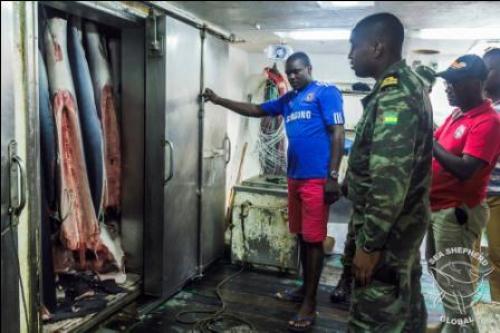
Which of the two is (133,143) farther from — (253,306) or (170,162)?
(253,306)

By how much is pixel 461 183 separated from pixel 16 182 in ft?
6.68

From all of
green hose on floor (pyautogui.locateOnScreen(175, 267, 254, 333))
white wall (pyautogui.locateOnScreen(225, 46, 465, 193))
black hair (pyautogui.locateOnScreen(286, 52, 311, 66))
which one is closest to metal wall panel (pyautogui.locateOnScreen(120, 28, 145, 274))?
green hose on floor (pyautogui.locateOnScreen(175, 267, 254, 333))

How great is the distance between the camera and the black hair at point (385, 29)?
152cm

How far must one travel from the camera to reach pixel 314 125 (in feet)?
9.04

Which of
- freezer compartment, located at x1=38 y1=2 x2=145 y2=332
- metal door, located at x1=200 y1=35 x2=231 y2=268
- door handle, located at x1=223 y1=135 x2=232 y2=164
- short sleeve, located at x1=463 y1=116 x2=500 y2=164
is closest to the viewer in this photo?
short sleeve, located at x1=463 y1=116 x2=500 y2=164

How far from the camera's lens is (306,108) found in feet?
9.00

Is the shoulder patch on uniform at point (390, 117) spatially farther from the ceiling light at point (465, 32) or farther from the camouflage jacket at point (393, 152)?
the ceiling light at point (465, 32)

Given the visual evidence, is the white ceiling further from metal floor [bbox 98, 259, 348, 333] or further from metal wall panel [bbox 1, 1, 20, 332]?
metal floor [bbox 98, 259, 348, 333]

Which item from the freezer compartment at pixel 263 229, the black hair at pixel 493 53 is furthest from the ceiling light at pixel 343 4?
the freezer compartment at pixel 263 229

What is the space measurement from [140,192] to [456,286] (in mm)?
2037

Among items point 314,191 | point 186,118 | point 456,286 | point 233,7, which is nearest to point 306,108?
point 314,191

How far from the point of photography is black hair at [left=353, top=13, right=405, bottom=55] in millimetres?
1516

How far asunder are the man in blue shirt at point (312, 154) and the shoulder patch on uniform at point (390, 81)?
1.10m

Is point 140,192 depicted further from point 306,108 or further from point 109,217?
point 306,108
